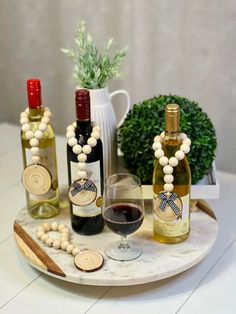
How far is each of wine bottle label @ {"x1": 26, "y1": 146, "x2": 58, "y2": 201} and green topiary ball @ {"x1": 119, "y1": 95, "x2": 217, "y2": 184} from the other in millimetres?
159

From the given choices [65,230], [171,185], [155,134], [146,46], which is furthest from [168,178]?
[146,46]

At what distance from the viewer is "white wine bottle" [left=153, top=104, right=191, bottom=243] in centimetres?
100

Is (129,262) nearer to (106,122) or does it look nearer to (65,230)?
(65,230)

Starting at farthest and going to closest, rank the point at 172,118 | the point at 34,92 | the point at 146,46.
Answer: the point at 146,46, the point at 34,92, the point at 172,118

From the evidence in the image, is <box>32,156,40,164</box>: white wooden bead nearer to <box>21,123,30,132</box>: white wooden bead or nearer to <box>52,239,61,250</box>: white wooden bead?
<box>21,123,30,132</box>: white wooden bead

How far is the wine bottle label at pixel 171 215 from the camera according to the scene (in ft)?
3.28

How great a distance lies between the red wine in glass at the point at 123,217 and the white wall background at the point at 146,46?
24.6 inches

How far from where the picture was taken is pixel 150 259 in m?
1.01

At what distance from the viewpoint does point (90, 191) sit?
1.04 meters

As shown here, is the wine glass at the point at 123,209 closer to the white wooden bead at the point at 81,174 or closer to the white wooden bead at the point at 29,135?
the white wooden bead at the point at 81,174

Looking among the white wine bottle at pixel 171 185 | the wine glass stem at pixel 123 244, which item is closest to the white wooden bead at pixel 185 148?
the white wine bottle at pixel 171 185

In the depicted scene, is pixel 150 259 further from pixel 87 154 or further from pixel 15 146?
pixel 15 146

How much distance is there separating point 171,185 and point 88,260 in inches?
8.3

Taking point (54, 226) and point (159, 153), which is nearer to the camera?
point (159, 153)
